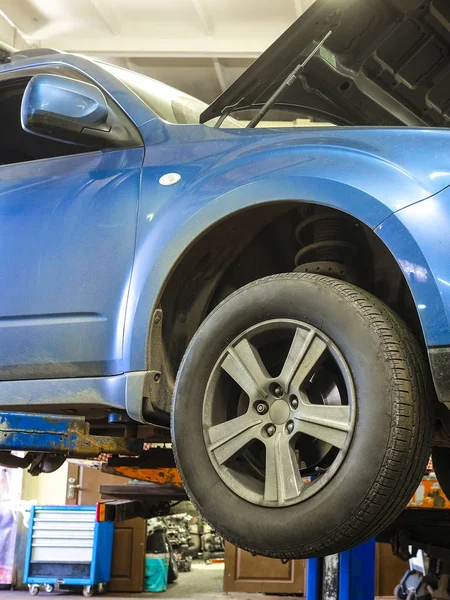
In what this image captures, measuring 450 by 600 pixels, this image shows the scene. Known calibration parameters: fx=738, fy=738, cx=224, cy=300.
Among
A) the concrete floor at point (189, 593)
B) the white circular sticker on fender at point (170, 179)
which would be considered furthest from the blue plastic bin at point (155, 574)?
the white circular sticker on fender at point (170, 179)

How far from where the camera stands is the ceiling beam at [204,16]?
6883 millimetres

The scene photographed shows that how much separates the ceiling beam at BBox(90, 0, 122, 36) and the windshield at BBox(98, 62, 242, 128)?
4.94 m

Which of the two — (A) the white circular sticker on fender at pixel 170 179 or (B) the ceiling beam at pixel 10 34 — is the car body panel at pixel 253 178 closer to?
(A) the white circular sticker on fender at pixel 170 179

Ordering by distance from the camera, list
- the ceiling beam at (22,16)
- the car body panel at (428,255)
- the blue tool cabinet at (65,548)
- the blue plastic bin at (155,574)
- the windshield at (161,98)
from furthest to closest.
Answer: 1. the blue plastic bin at (155,574)
2. the blue tool cabinet at (65,548)
3. the ceiling beam at (22,16)
4. the windshield at (161,98)
5. the car body panel at (428,255)

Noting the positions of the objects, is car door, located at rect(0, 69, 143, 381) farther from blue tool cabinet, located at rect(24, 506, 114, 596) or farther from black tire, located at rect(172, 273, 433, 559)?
blue tool cabinet, located at rect(24, 506, 114, 596)

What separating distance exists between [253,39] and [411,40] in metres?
5.31

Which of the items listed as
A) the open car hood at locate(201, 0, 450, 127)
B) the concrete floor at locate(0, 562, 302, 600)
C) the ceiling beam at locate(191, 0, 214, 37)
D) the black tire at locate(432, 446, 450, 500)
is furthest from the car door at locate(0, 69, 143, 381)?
the concrete floor at locate(0, 562, 302, 600)

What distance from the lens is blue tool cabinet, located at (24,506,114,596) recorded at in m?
7.52

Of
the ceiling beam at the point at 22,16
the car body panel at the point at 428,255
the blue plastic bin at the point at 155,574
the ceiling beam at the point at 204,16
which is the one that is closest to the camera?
the car body panel at the point at 428,255

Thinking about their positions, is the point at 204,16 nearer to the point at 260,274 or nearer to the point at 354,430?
the point at 260,274

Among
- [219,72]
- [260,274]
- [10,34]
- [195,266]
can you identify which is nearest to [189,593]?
[219,72]

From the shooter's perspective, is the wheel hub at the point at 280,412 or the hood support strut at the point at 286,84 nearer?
the wheel hub at the point at 280,412

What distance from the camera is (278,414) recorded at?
5.38ft

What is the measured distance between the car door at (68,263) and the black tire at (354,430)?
32cm
